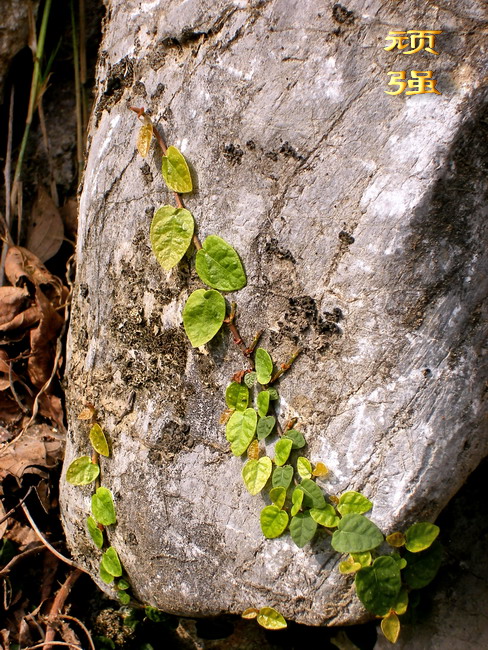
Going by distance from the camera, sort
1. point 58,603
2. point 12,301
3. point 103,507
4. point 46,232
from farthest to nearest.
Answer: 1. point 46,232
2. point 12,301
3. point 58,603
4. point 103,507

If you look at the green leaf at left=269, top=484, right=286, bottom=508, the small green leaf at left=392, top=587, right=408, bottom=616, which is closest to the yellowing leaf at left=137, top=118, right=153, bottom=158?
the green leaf at left=269, top=484, right=286, bottom=508

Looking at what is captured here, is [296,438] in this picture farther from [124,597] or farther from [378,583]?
[124,597]

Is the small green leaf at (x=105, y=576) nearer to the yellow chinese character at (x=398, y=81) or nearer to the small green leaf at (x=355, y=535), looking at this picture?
the small green leaf at (x=355, y=535)

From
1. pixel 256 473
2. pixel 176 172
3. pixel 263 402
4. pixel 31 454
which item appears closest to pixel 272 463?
pixel 256 473

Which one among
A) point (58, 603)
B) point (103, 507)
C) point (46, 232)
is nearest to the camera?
point (103, 507)

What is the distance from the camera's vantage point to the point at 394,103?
1499 millimetres

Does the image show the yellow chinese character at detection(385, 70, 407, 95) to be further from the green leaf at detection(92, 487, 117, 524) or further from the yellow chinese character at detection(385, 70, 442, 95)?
the green leaf at detection(92, 487, 117, 524)

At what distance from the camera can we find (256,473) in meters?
1.63

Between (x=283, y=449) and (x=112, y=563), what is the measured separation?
0.70 m

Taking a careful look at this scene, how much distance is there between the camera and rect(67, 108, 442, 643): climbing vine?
5.02 ft

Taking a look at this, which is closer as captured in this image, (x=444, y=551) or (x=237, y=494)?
(x=237, y=494)

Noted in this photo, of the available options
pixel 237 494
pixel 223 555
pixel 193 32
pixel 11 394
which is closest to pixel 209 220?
→ pixel 193 32

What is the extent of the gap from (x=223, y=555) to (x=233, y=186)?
1.00 metres

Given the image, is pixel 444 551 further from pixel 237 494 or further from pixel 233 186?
pixel 233 186
